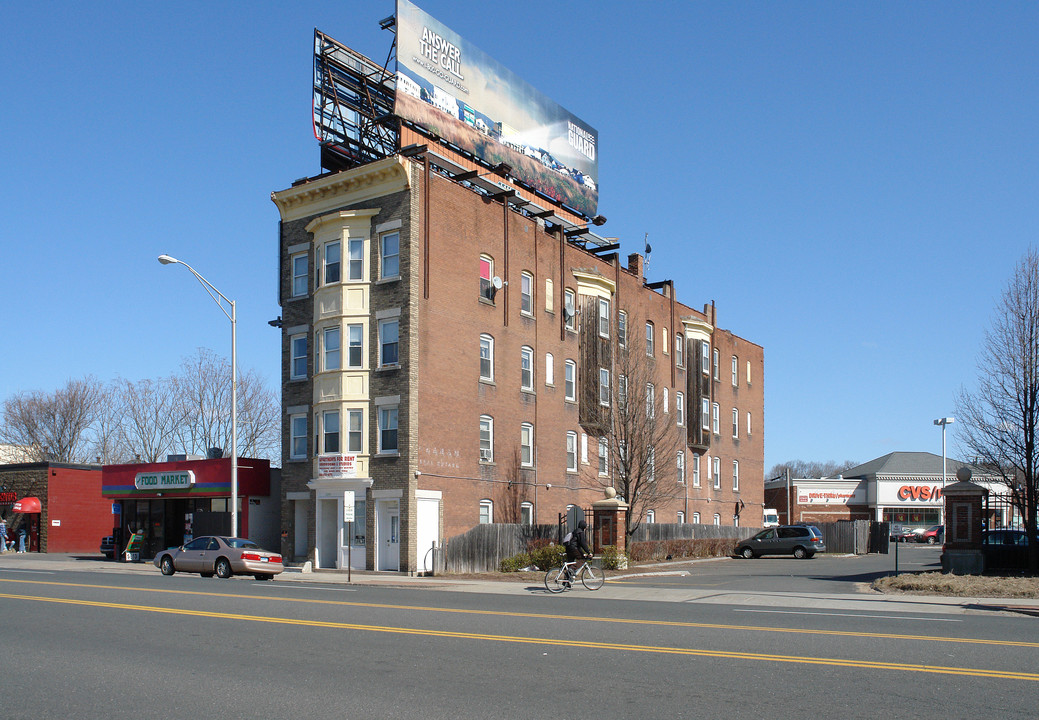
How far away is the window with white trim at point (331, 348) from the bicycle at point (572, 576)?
49.7 feet

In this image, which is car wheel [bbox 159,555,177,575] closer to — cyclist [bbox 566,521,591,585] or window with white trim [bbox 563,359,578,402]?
cyclist [bbox 566,521,591,585]

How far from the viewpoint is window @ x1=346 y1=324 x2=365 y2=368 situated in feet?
116

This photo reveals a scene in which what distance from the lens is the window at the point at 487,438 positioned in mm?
37531

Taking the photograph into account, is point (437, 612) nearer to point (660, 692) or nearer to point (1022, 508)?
point (660, 692)

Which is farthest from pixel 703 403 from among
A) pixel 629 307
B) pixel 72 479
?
pixel 72 479

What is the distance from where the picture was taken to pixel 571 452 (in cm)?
4384

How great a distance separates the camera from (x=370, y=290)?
116ft

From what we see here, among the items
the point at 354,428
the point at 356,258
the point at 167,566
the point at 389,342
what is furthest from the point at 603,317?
the point at 167,566

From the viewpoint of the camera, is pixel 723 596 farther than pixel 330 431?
No

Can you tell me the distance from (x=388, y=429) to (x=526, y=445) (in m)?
7.88

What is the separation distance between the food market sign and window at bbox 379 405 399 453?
10.2m

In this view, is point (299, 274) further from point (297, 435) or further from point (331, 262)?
point (297, 435)

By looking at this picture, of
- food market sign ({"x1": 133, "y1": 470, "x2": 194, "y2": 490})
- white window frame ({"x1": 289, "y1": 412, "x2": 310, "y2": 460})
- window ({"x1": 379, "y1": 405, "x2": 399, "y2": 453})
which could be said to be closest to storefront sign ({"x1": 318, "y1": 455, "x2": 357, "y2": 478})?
window ({"x1": 379, "y1": 405, "x2": 399, "y2": 453})

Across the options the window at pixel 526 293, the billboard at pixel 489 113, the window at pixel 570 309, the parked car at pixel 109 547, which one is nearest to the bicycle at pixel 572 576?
the window at pixel 526 293
